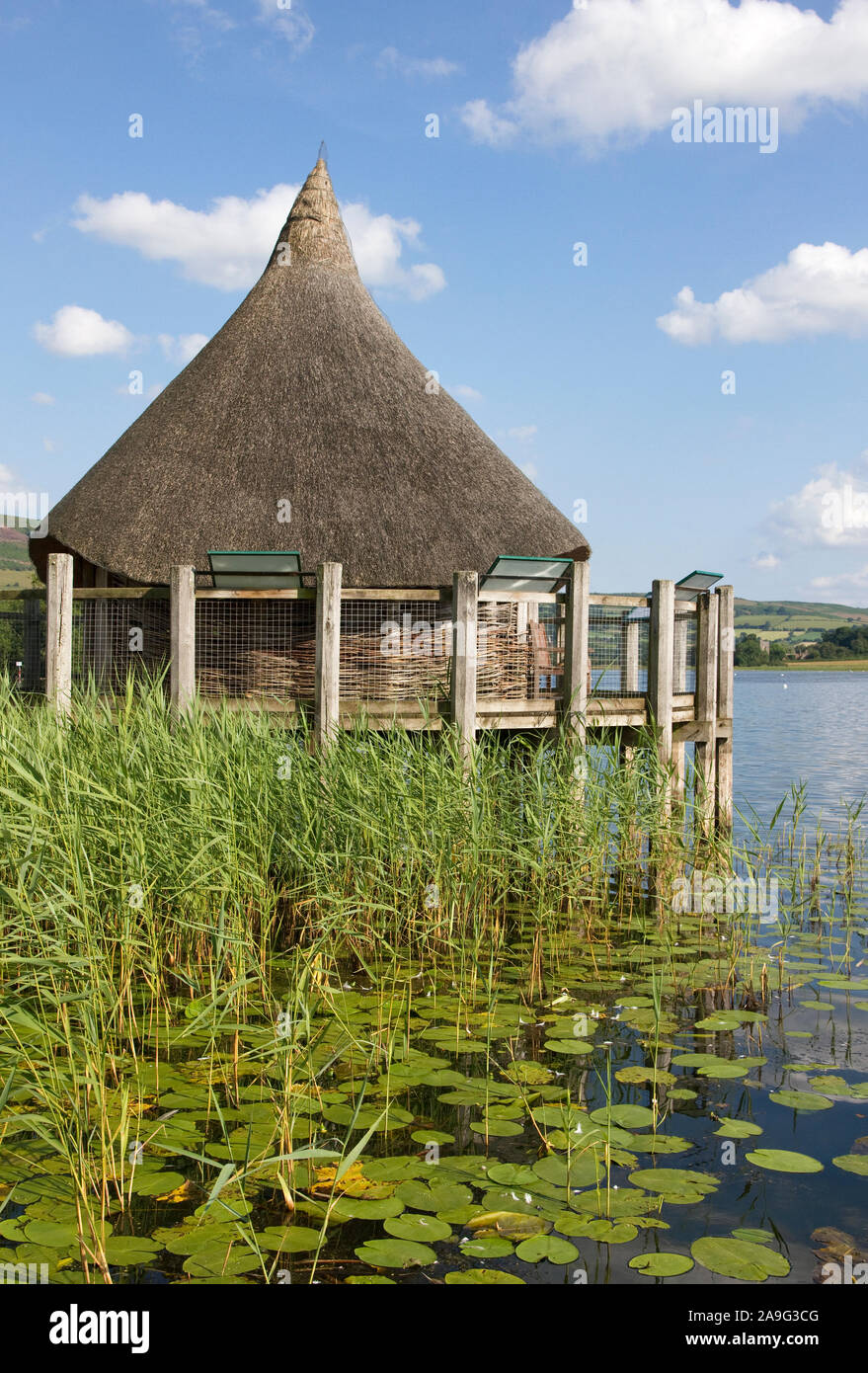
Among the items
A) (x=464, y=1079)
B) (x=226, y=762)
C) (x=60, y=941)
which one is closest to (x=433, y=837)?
(x=226, y=762)

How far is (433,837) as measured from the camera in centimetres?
627

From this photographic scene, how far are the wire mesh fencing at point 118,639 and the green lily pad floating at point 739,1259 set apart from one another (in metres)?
7.27

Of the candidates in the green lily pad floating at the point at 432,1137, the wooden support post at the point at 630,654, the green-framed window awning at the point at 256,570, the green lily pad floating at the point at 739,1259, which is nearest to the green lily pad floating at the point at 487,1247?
the green lily pad floating at the point at 739,1259

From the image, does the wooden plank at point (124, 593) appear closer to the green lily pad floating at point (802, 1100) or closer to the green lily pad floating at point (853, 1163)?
the green lily pad floating at point (802, 1100)

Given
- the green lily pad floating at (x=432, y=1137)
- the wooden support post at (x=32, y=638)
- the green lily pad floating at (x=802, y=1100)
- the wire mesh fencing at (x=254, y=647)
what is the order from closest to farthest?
the green lily pad floating at (x=432, y=1137)
the green lily pad floating at (x=802, y=1100)
the wire mesh fencing at (x=254, y=647)
the wooden support post at (x=32, y=638)

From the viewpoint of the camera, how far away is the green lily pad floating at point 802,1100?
4391 mm

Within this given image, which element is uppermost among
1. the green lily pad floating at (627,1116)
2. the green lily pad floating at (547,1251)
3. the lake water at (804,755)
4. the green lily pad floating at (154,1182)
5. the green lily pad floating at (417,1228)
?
the lake water at (804,755)

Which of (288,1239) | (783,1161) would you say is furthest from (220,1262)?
(783,1161)

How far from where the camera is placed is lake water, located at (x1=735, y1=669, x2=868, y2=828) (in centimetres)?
1591

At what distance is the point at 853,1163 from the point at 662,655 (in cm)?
585

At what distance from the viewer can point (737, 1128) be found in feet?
13.6

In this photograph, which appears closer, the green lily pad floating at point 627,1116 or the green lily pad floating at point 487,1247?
the green lily pad floating at point 487,1247

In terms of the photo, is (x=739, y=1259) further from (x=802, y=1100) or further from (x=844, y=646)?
(x=844, y=646)
